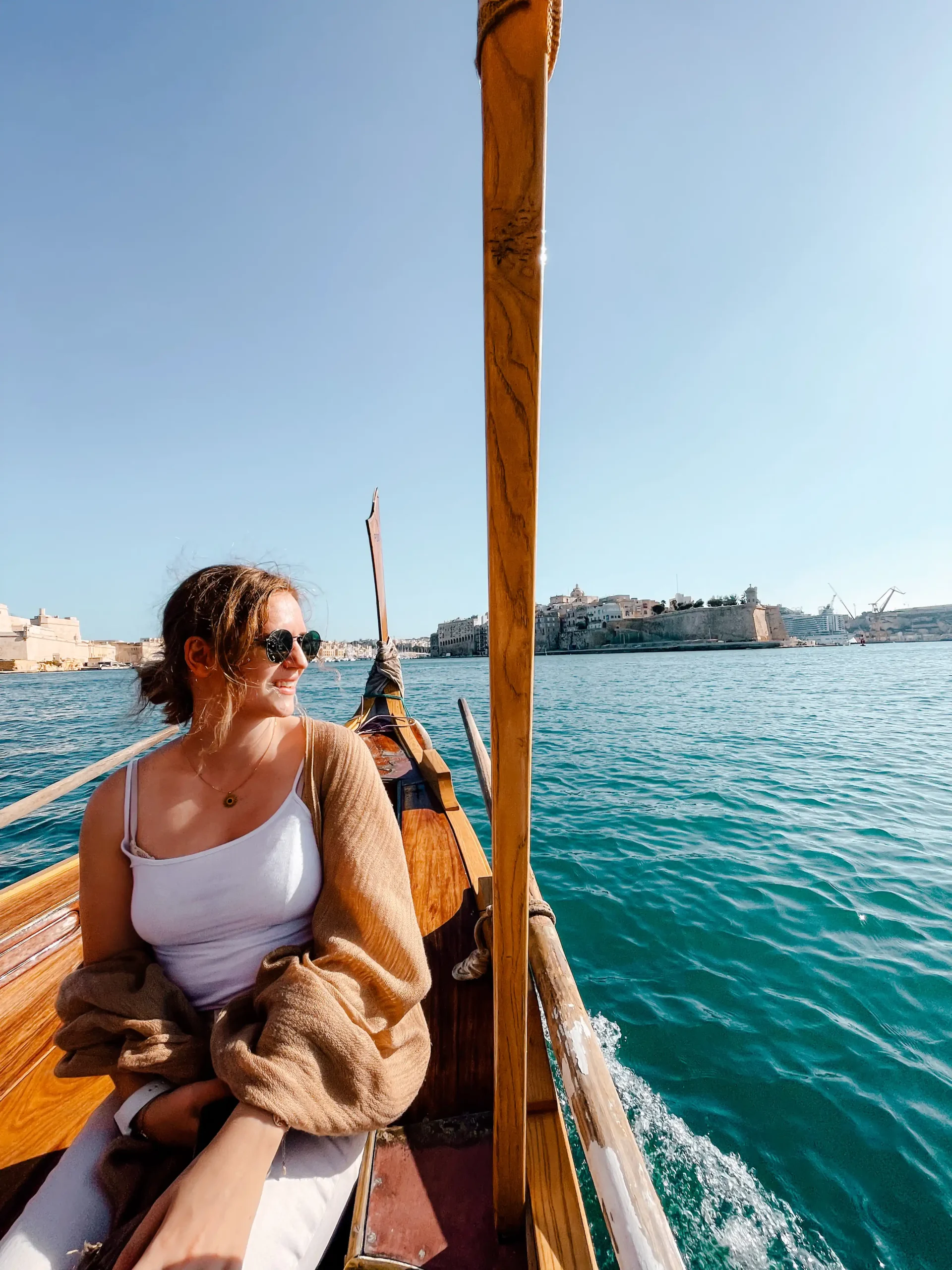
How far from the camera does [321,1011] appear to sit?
106cm

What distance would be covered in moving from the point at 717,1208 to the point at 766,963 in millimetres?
2046

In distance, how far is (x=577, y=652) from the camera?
247ft

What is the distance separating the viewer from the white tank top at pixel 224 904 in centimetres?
121

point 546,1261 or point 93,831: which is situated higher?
point 93,831

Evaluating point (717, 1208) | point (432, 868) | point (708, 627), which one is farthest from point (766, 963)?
point (708, 627)

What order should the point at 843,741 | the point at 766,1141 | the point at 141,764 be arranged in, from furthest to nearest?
the point at 843,741 → the point at 766,1141 → the point at 141,764

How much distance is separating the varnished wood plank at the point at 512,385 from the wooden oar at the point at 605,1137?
216mm

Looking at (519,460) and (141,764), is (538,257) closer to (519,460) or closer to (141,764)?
(519,460)

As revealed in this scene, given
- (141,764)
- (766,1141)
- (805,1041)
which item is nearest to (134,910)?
(141,764)

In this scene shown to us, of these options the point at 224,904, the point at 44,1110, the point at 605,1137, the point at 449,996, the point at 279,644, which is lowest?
the point at 44,1110

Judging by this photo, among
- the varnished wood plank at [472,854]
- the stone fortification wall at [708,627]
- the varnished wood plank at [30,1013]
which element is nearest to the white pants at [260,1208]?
the varnished wood plank at [30,1013]

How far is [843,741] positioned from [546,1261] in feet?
44.6

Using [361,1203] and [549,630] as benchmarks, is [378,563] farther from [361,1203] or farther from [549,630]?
[549,630]

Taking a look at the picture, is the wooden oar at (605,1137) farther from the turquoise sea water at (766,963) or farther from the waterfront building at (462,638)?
the waterfront building at (462,638)
